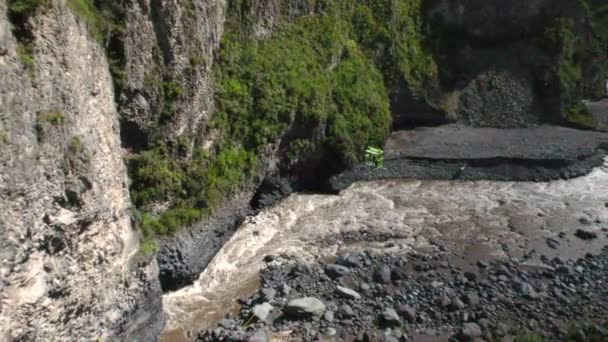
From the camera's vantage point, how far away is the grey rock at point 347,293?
15.9m

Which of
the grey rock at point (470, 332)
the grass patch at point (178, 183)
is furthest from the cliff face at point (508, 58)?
the grey rock at point (470, 332)

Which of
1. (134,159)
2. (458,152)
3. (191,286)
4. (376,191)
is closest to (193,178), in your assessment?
(134,159)

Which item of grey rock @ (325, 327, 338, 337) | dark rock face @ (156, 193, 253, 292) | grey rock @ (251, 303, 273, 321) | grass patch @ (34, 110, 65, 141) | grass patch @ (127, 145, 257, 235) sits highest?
grass patch @ (34, 110, 65, 141)

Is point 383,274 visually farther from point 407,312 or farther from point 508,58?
point 508,58

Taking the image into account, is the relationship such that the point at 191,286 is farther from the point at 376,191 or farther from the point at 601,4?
the point at 601,4

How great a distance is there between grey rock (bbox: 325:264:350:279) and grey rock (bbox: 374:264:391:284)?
3.48 ft

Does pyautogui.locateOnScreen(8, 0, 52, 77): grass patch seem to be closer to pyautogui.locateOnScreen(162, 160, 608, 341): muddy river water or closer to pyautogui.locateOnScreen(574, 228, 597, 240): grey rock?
pyautogui.locateOnScreen(162, 160, 608, 341): muddy river water

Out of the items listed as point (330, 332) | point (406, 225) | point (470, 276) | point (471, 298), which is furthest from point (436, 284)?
point (406, 225)

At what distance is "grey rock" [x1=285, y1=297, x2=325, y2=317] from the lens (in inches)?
585

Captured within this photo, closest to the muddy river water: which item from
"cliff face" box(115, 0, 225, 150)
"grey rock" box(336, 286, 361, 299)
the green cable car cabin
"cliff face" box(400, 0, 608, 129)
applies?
the green cable car cabin

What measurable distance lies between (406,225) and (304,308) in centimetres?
846

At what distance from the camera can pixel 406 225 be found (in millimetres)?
21672

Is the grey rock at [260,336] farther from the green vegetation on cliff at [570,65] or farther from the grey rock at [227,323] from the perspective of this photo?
the green vegetation on cliff at [570,65]

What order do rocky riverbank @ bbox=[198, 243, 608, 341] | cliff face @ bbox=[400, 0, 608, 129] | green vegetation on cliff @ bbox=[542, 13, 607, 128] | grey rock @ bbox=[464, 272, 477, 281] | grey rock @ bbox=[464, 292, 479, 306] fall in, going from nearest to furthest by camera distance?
rocky riverbank @ bbox=[198, 243, 608, 341] < grey rock @ bbox=[464, 292, 479, 306] < grey rock @ bbox=[464, 272, 477, 281] < cliff face @ bbox=[400, 0, 608, 129] < green vegetation on cliff @ bbox=[542, 13, 607, 128]
